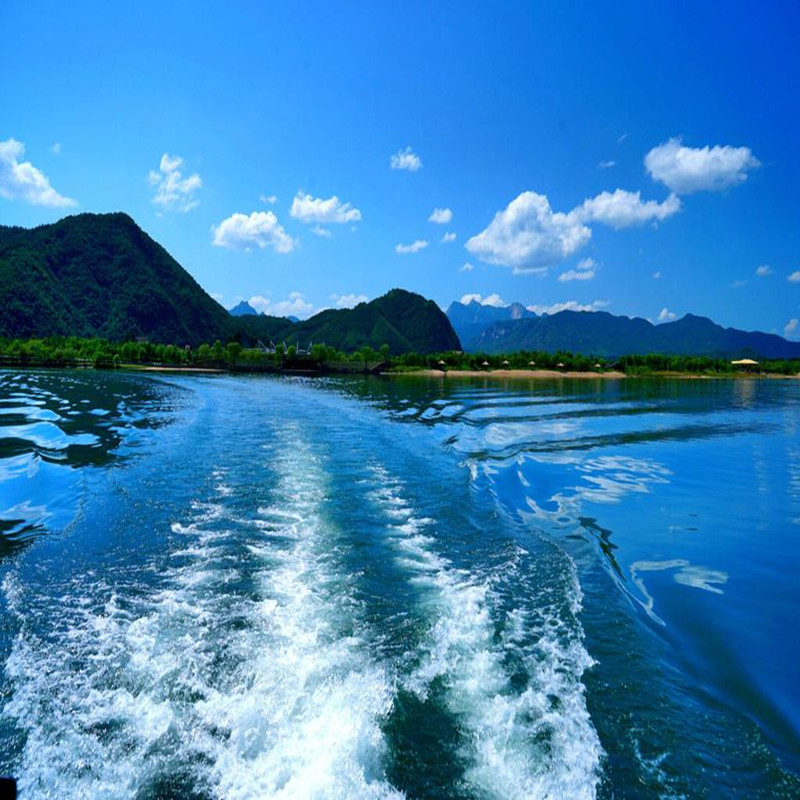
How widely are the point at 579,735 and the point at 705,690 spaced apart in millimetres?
1881

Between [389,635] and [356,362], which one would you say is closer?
[389,635]

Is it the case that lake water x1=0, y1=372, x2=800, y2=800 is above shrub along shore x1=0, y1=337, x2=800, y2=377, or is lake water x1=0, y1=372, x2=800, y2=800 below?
below

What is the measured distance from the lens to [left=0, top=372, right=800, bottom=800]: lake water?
383cm

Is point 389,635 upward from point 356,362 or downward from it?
downward

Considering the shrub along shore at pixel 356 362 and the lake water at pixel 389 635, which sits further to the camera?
the shrub along shore at pixel 356 362

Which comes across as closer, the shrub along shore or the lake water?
the lake water

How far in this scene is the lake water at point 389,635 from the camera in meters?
3.83

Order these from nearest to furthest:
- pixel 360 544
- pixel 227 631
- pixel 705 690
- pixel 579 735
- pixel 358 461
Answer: pixel 579 735 < pixel 705 690 < pixel 227 631 < pixel 360 544 < pixel 358 461

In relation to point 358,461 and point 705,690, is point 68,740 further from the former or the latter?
point 358,461

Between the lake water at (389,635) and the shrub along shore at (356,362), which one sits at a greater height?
the shrub along shore at (356,362)

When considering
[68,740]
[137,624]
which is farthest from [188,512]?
[68,740]

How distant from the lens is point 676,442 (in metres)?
22.2

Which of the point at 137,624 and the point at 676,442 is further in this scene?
the point at 676,442

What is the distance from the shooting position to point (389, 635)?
5.64 meters
